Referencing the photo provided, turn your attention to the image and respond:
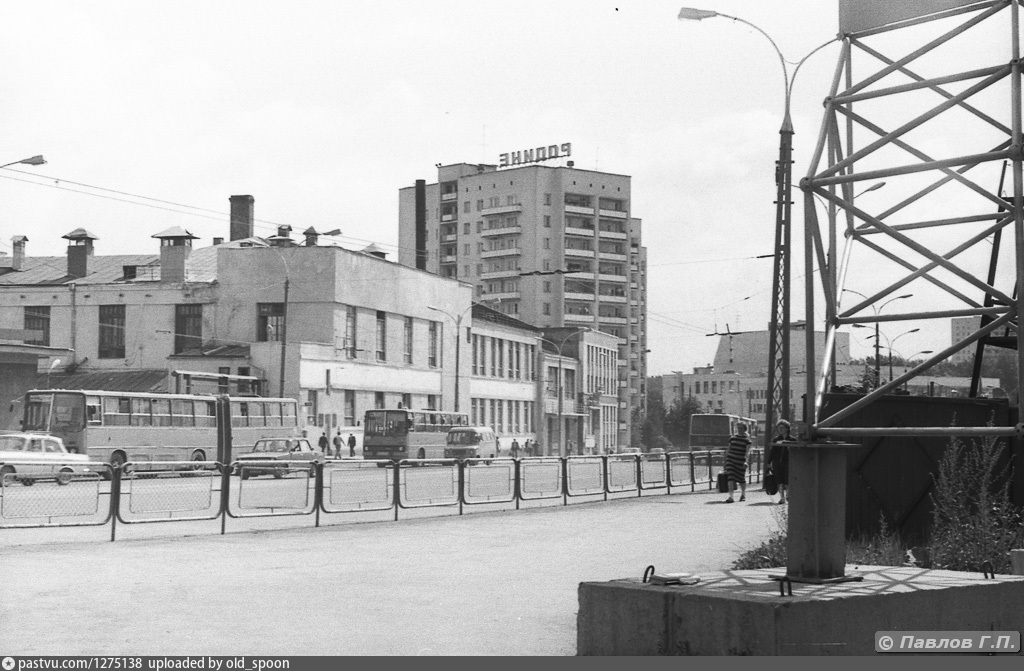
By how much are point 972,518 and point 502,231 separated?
119 m

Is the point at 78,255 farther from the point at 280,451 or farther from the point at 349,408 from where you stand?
the point at 280,451

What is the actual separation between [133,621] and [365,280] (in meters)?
59.4

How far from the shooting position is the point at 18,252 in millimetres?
74125

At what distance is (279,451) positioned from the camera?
47.8m

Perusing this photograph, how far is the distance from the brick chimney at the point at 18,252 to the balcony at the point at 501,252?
63.1 meters

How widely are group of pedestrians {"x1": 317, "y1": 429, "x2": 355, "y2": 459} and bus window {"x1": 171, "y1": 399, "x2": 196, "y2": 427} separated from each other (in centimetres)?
1050

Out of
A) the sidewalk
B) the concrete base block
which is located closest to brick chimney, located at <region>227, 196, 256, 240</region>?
the sidewalk

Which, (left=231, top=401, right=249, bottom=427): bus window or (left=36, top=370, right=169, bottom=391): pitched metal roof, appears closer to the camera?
(left=231, top=401, right=249, bottom=427): bus window

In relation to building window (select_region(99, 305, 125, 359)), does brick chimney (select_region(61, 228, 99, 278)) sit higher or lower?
higher

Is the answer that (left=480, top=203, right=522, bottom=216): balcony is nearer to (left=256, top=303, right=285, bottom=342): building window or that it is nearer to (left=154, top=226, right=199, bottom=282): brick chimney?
(left=154, top=226, right=199, bottom=282): brick chimney

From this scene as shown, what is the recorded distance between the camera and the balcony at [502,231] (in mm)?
129250

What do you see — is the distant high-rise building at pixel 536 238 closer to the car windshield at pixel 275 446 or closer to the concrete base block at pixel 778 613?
the car windshield at pixel 275 446

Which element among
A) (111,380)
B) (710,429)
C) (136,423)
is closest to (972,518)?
(136,423)

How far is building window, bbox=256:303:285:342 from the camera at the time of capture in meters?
64.4
